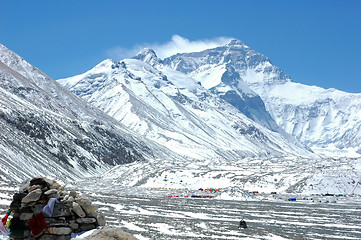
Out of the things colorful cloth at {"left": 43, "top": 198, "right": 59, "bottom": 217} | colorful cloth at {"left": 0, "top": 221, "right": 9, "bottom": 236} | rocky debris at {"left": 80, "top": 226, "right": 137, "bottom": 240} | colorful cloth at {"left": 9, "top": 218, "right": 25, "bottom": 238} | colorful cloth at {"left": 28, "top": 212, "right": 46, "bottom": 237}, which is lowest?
colorful cloth at {"left": 0, "top": 221, "right": 9, "bottom": 236}

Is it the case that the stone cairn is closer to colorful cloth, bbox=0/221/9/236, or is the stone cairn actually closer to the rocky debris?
colorful cloth, bbox=0/221/9/236

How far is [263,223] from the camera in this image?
48.5m

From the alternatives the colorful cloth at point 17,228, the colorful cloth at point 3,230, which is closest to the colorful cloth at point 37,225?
the colorful cloth at point 17,228

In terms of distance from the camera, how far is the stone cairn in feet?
63.9

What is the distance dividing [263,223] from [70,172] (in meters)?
117

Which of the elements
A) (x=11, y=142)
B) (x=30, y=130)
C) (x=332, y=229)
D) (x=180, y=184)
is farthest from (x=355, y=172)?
(x=30, y=130)

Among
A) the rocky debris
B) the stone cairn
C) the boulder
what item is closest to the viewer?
the rocky debris

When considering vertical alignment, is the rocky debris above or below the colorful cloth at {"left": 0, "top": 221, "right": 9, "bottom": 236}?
above

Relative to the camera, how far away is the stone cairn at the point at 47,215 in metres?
19.5

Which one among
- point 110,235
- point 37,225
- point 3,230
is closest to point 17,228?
point 3,230

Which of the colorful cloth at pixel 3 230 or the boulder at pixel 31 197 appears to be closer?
the boulder at pixel 31 197

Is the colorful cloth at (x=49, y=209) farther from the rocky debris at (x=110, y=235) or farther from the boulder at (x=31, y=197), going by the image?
the rocky debris at (x=110, y=235)

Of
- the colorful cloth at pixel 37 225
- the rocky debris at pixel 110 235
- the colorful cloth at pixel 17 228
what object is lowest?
the colorful cloth at pixel 17 228

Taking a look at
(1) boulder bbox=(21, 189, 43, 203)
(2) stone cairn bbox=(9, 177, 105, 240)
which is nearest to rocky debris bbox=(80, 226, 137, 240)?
(2) stone cairn bbox=(9, 177, 105, 240)
